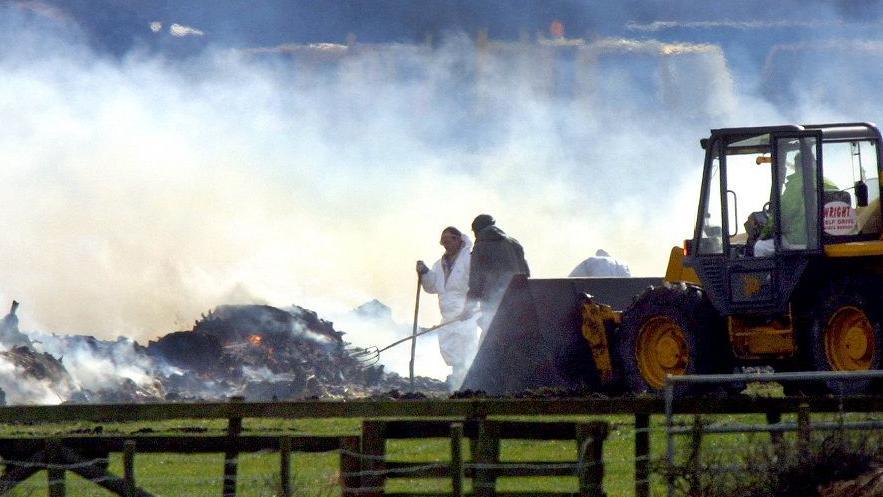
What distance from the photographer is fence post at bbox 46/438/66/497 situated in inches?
440

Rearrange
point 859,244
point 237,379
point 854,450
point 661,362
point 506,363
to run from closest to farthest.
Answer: point 854,450
point 859,244
point 661,362
point 506,363
point 237,379

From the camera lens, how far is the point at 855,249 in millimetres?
15227

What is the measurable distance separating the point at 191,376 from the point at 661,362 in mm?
14290

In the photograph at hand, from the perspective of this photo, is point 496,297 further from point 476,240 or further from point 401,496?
point 401,496

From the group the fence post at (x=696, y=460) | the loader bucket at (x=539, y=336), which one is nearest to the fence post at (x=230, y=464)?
the fence post at (x=696, y=460)

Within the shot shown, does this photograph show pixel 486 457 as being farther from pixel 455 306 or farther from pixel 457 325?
pixel 455 306

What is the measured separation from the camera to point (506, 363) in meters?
20.1

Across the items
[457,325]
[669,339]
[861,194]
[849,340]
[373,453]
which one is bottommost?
[373,453]

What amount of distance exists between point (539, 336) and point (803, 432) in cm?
835

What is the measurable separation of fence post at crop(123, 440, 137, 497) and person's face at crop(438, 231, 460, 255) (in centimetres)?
1034

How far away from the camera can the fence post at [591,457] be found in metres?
10.7

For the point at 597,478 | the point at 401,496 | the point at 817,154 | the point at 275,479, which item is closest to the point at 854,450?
the point at 597,478

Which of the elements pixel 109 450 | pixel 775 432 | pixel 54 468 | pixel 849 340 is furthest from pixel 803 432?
pixel 54 468

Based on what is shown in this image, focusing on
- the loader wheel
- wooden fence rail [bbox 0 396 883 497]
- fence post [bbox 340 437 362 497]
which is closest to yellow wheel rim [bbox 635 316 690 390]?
the loader wheel
